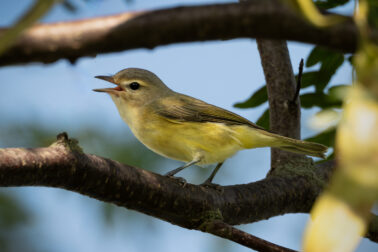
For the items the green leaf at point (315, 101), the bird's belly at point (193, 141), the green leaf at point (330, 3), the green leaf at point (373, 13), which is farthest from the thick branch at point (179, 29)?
the bird's belly at point (193, 141)

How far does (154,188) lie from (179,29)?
5.26 ft

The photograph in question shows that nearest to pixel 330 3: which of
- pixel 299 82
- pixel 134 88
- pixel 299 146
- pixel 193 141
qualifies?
pixel 299 82

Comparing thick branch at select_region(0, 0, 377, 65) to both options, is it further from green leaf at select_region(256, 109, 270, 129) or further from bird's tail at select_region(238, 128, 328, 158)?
green leaf at select_region(256, 109, 270, 129)

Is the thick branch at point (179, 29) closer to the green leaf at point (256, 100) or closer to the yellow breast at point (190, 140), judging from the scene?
the green leaf at point (256, 100)

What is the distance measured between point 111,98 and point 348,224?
450 cm

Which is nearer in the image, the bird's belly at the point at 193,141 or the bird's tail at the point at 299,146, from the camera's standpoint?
the bird's tail at the point at 299,146

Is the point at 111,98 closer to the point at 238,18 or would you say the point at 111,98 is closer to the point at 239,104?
the point at 239,104

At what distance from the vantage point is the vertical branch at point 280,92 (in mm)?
3998

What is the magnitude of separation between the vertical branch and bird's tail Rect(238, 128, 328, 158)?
61mm

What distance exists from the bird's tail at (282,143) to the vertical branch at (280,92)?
6cm

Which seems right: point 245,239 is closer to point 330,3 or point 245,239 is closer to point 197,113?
point 330,3

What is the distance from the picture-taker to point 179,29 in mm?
1331

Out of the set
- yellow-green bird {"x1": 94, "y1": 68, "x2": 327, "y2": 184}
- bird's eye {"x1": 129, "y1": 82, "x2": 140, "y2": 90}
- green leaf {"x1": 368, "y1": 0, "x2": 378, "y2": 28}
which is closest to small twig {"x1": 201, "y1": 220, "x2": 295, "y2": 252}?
green leaf {"x1": 368, "y1": 0, "x2": 378, "y2": 28}

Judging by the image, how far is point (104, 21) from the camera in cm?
134
